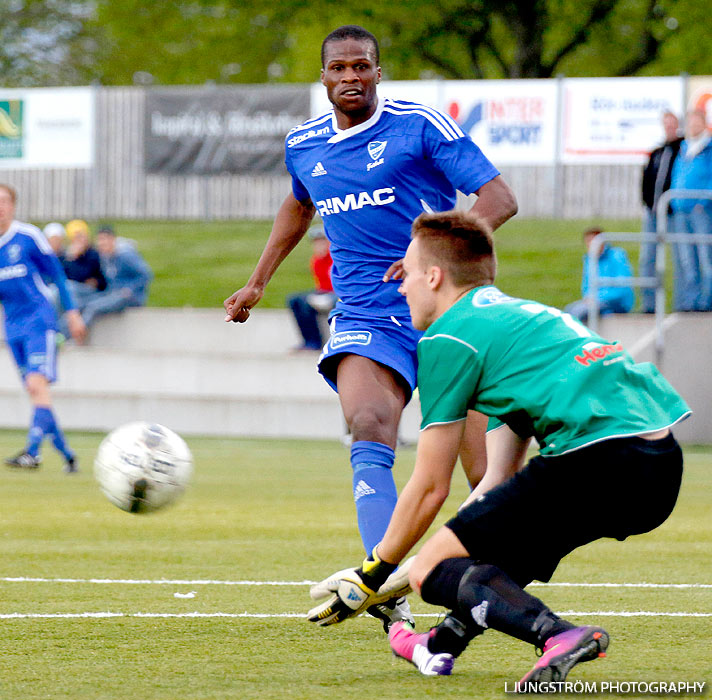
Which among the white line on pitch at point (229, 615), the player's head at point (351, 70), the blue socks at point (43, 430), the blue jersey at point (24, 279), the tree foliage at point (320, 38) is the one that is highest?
the tree foliage at point (320, 38)

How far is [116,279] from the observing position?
19547 millimetres

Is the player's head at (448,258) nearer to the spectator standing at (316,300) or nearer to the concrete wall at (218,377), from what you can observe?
the concrete wall at (218,377)

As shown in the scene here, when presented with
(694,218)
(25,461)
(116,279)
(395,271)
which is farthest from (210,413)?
(395,271)

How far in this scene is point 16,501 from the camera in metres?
9.86

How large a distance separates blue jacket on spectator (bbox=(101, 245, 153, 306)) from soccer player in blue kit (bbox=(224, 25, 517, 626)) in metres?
13.5

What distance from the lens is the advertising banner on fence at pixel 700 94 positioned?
20.6 m

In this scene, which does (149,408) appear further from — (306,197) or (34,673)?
(34,673)

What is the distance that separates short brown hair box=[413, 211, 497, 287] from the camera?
4.12 m

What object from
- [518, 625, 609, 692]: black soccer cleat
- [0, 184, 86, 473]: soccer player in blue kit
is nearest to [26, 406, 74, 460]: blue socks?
[0, 184, 86, 473]: soccer player in blue kit

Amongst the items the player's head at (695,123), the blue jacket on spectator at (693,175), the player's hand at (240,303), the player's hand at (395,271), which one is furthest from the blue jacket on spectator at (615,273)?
the player's hand at (395,271)

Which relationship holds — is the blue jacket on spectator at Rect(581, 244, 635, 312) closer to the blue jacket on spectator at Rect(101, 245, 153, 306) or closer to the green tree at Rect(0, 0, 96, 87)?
the blue jacket on spectator at Rect(101, 245, 153, 306)

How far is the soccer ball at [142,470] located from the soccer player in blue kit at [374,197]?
87 cm

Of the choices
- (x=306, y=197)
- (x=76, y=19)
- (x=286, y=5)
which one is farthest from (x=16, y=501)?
(x=76, y=19)

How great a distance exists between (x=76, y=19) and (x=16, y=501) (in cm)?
3553
